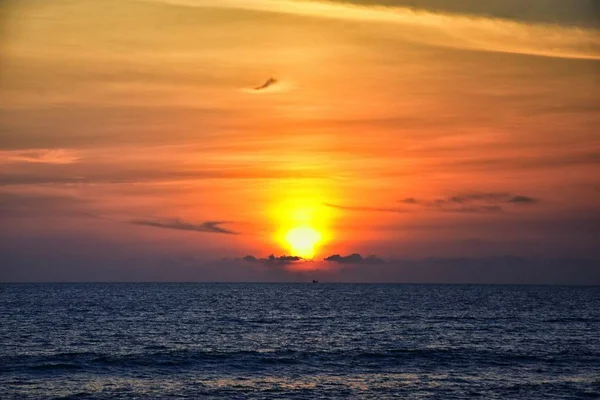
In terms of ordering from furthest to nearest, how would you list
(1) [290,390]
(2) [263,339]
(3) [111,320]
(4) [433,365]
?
(3) [111,320], (2) [263,339], (4) [433,365], (1) [290,390]

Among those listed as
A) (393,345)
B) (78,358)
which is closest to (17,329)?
(78,358)

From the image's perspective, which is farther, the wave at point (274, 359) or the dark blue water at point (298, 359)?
the wave at point (274, 359)

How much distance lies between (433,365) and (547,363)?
1036 cm

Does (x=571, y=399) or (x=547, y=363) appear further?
(x=547, y=363)

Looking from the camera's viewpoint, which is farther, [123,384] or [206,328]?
[206,328]

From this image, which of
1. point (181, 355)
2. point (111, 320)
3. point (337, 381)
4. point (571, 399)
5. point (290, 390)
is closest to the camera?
point (571, 399)

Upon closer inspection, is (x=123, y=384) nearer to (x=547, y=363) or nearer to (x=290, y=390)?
(x=290, y=390)

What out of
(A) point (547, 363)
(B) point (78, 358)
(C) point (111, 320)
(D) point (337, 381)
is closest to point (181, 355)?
(B) point (78, 358)

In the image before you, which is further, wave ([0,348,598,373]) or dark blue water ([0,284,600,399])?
wave ([0,348,598,373])

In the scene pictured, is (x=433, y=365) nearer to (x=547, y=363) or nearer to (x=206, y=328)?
(x=547, y=363)

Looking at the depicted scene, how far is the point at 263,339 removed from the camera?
3332 inches

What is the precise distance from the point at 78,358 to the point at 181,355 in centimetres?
933

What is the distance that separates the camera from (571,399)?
50.7 m

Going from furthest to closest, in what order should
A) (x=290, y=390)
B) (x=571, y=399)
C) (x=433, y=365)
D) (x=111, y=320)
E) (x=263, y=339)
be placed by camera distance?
1. (x=111, y=320)
2. (x=263, y=339)
3. (x=433, y=365)
4. (x=290, y=390)
5. (x=571, y=399)
